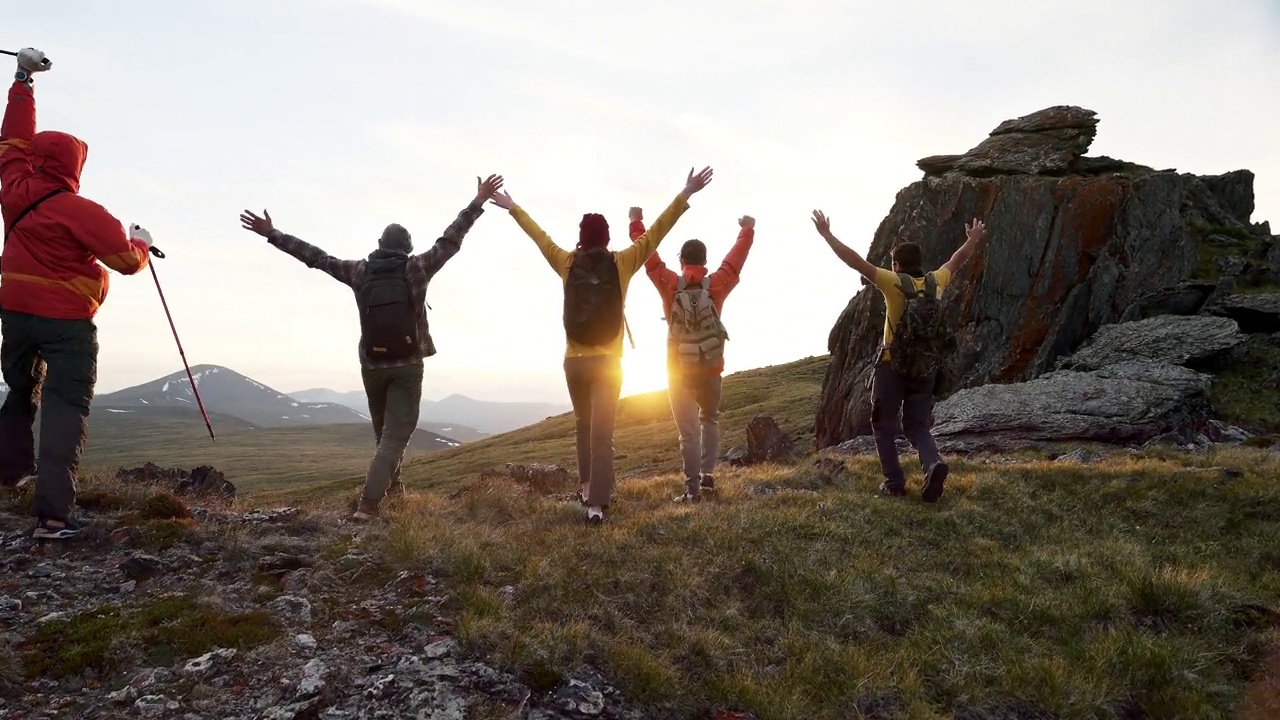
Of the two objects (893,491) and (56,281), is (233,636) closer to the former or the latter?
(56,281)

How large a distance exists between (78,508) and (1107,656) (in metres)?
11.3

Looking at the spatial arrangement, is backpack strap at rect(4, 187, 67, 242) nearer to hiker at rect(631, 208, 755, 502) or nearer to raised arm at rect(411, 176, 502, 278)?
raised arm at rect(411, 176, 502, 278)

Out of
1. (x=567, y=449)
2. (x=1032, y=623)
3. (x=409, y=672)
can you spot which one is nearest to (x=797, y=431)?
(x=567, y=449)

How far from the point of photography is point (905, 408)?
37.0 feet

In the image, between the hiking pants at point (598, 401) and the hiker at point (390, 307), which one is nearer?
the hiker at point (390, 307)

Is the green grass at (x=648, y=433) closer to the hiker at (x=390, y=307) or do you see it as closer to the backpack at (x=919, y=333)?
the backpack at (x=919, y=333)

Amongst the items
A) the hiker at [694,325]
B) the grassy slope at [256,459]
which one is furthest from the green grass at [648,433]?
the hiker at [694,325]

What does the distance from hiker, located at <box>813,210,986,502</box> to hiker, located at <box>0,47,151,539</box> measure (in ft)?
29.3

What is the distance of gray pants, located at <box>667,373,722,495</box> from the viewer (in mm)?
10500

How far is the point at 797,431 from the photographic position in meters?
44.2

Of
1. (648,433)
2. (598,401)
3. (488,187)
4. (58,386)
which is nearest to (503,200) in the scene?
(488,187)

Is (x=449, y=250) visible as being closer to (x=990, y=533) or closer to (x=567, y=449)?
(x=990, y=533)

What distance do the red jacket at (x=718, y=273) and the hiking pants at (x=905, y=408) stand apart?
2.64 meters

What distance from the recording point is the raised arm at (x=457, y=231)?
909 cm
